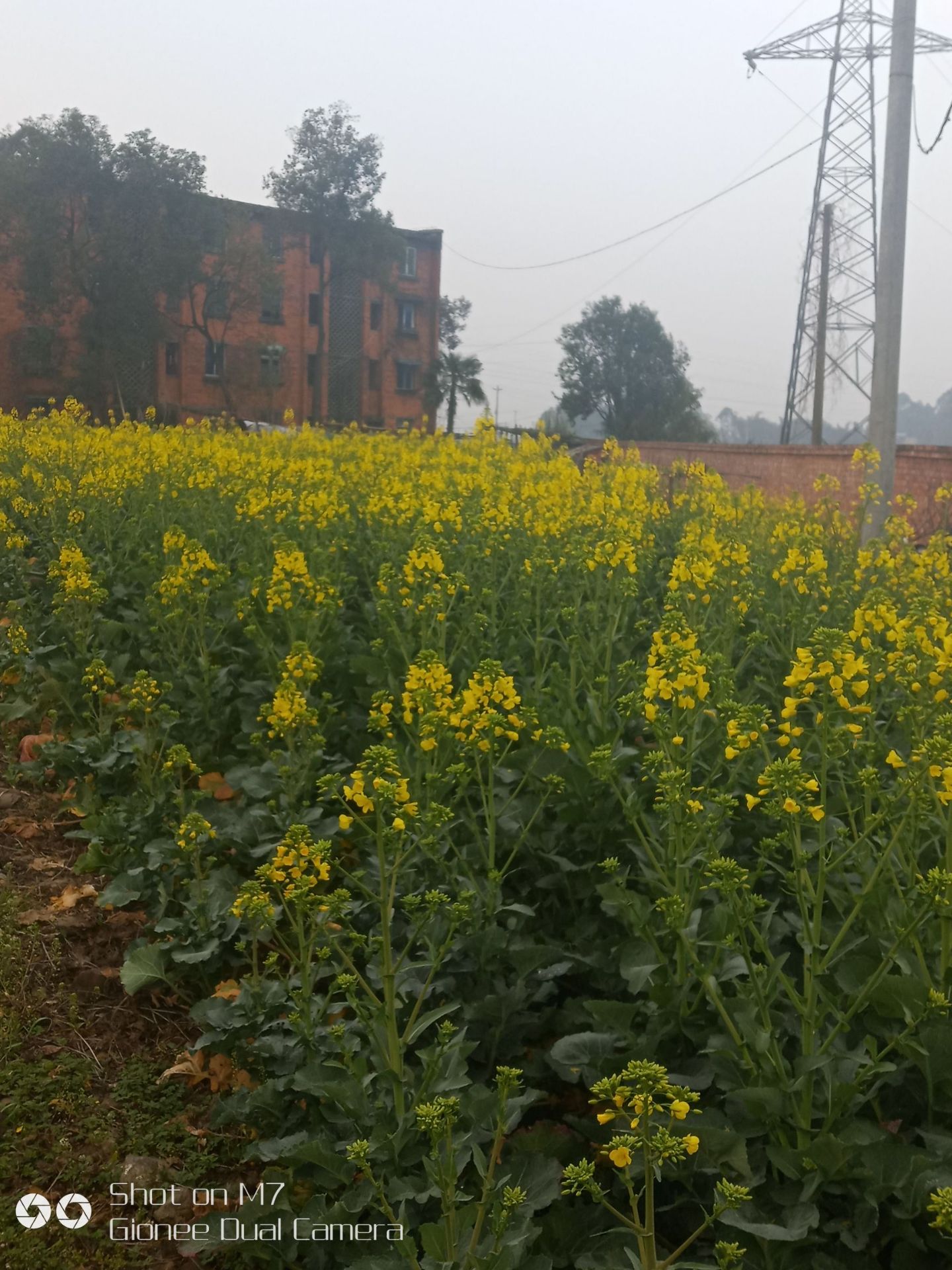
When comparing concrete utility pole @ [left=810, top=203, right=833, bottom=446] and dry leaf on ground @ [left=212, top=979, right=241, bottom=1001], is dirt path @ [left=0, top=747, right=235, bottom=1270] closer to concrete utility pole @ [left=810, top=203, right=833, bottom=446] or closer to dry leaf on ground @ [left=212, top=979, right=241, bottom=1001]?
dry leaf on ground @ [left=212, top=979, right=241, bottom=1001]

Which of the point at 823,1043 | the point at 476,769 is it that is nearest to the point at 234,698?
the point at 476,769

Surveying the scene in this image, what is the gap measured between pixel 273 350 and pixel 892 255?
24.5 meters

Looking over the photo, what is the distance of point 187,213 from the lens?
80.0 feet

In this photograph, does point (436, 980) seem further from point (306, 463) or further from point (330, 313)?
point (330, 313)

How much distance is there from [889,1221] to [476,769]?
123 cm

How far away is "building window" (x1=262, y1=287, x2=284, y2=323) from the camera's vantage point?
28.2 meters

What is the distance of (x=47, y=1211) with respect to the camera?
220 cm

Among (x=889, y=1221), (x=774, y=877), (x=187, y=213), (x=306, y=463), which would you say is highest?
(x=187, y=213)

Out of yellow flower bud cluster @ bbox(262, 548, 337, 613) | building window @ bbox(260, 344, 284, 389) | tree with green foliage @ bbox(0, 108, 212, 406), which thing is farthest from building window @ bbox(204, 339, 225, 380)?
yellow flower bud cluster @ bbox(262, 548, 337, 613)

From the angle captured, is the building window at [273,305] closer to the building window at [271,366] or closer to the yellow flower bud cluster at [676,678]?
the building window at [271,366]

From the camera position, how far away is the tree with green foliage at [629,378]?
25.4m

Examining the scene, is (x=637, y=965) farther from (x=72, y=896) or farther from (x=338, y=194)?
(x=338, y=194)

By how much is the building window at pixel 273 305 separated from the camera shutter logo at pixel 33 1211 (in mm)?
27728

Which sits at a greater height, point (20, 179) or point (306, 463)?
point (20, 179)
